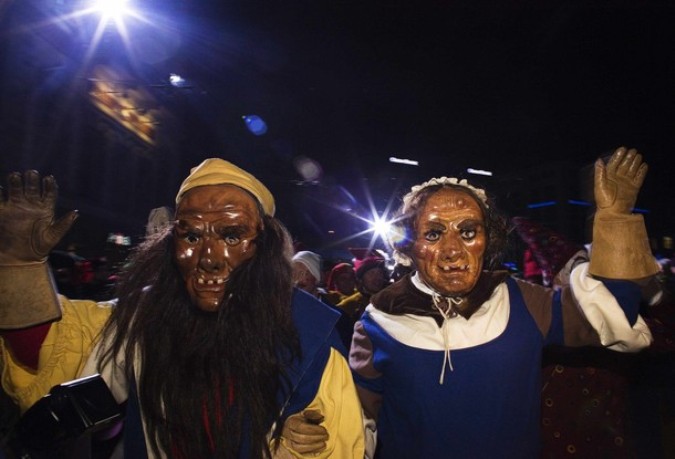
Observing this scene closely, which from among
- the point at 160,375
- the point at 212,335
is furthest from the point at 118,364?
the point at 212,335

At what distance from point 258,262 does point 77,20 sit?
11.7m

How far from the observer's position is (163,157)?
Result: 17.4 metres

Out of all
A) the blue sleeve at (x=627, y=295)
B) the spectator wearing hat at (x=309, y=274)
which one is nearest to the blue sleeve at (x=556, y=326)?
the blue sleeve at (x=627, y=295)

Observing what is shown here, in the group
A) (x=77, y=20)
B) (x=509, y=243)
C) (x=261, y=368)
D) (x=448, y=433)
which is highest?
(x=77, y=20)

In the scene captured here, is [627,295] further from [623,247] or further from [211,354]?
[211,354]

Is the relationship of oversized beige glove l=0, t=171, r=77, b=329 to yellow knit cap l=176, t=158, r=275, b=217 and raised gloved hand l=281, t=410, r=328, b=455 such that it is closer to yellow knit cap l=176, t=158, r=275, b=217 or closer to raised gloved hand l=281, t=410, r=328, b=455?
yellow knit cap l=176, t=158, r=275, b=217

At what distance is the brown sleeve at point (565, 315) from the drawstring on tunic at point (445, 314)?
0.99 ft

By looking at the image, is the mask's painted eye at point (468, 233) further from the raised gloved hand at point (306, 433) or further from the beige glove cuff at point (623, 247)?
the raised gloved hand at point (306, 433)

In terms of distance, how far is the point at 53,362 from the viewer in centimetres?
165

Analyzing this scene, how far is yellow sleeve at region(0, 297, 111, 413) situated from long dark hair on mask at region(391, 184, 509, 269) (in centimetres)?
145

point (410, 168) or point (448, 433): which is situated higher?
point (410, 168)

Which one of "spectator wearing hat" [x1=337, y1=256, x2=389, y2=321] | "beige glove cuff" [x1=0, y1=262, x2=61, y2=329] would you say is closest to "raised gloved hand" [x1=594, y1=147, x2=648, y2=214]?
"beige glove cuff" [x1=0, y1=262, x2=61, y2=329]

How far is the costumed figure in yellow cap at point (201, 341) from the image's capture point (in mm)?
1585

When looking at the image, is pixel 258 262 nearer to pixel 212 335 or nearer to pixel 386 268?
pixel 212 335
